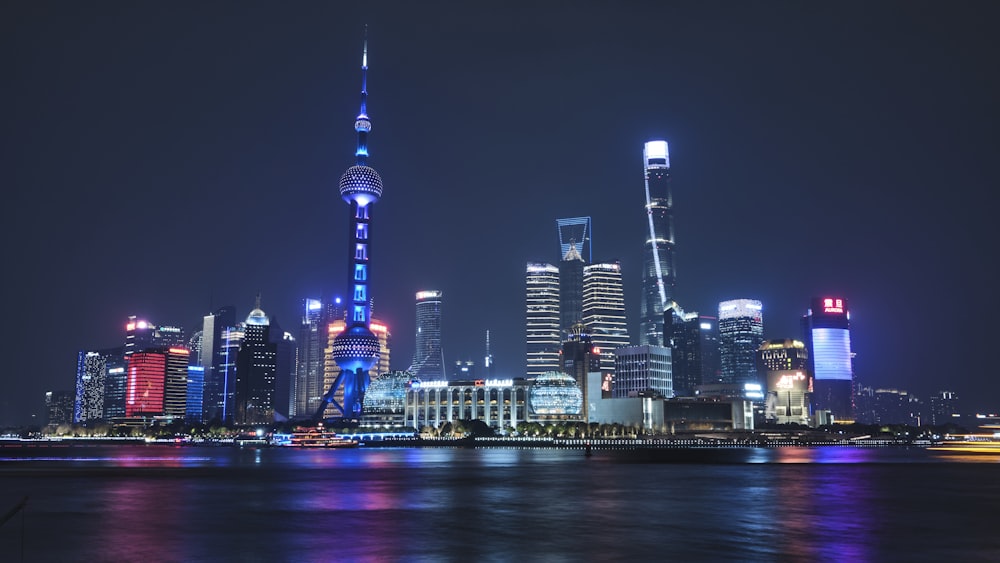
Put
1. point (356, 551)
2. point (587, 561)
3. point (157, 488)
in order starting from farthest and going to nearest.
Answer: point (157, 488) → point (356, 551) → point (587, 561)

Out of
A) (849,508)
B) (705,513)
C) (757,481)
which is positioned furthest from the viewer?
(757,481)

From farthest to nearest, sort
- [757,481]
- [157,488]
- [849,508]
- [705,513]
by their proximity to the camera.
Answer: [757,481] < [157,488] < [849,508] < [705,513]

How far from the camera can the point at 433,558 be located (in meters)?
35.3

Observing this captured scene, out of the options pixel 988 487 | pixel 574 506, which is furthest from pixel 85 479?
pixel 988 487

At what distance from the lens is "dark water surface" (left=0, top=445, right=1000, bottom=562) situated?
123 feet

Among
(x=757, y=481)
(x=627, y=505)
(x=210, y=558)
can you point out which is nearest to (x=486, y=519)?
(x=627, y=505)

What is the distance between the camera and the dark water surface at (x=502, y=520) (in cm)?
3747

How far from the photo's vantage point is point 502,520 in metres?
50.1

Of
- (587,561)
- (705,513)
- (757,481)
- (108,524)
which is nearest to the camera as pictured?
(587,561)

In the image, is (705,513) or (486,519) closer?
(486,519)

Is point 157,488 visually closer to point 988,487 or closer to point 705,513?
point 705,513

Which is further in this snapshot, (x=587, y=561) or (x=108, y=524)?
(x=108, y=524)

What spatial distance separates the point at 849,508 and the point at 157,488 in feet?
199

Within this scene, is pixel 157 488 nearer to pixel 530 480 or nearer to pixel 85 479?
pixel 85 479
